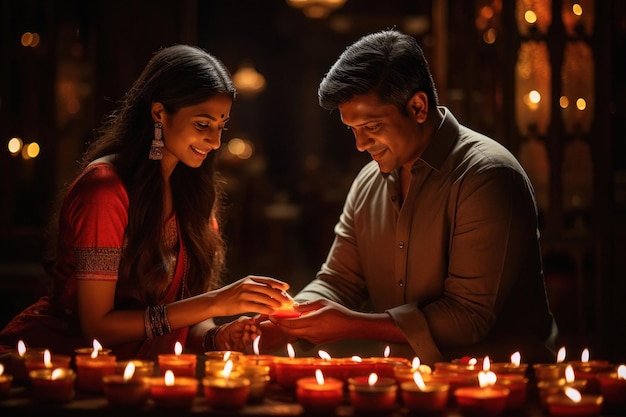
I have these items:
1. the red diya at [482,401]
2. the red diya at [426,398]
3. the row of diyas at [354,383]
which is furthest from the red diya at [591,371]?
the red diya at [426,398]

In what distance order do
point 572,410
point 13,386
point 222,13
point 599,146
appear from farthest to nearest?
point 222,13, point 599,146, point 13,386, point 572,410

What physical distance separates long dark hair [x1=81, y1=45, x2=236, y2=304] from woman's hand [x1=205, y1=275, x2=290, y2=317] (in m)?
0.31

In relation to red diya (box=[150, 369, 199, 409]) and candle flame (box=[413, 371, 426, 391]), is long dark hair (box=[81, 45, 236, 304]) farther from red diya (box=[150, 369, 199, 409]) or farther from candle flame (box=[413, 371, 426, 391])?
candle flame (box=[413, 371, 426, 391])

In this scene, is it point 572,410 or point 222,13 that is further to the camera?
point 222,13

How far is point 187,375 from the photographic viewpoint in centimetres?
224

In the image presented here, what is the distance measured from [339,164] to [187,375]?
1689 cm

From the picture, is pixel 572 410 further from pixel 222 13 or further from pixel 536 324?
pixel 222 13

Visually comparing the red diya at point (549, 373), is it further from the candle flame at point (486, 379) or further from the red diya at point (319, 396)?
the red diya at point (319, 396)

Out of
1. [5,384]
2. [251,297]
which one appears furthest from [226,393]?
[251,297]

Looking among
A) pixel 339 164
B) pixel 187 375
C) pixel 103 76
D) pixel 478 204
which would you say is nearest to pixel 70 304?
pixel 187 375

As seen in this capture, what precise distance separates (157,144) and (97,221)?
15.6 inches

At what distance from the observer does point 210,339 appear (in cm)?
316

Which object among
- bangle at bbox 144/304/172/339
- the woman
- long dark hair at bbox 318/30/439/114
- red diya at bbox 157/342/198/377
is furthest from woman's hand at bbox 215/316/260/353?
long dark hair at bbox 318/30/439/114

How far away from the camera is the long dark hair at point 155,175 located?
2975 mm
